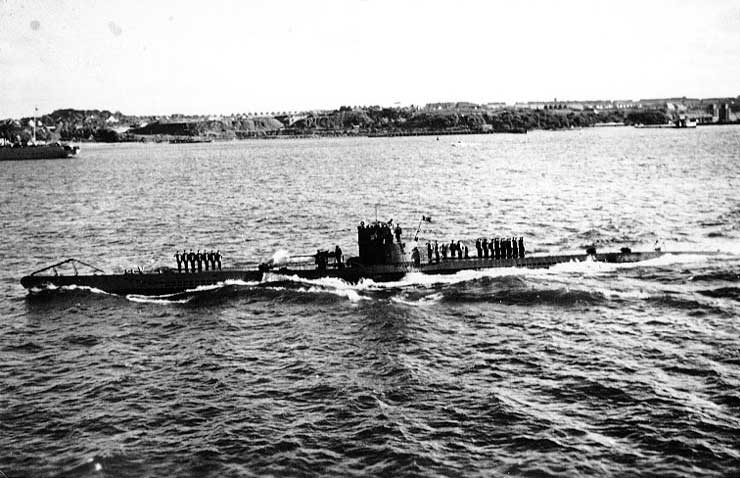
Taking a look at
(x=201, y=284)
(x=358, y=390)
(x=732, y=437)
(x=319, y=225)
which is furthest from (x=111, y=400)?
(x=319, y=225)

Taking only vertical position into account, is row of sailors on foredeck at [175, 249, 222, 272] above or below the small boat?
below

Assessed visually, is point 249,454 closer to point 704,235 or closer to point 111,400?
point 111,400

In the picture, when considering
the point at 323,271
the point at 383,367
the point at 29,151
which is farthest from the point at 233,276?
the point at 29,151

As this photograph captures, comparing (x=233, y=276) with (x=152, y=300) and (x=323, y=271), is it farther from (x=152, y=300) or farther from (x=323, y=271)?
(x=323, y=271)

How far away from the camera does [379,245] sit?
42.2m

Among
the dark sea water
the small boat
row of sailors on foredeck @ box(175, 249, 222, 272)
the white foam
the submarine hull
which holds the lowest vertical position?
the dark sea water

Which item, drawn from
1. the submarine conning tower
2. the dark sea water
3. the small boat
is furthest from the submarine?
the small boat

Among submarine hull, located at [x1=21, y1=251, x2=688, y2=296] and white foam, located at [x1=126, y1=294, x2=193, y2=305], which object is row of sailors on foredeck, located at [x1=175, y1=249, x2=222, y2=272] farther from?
white foam, located at [x1=126, y1=294, x2=193, y2=305]

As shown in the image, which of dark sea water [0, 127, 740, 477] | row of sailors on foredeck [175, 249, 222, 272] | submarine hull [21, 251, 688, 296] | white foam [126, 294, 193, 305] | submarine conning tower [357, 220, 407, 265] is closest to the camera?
dark sea water [0, 127, 740, 477]

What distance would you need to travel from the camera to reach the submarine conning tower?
1657 inches

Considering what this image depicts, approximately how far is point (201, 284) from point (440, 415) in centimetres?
2099

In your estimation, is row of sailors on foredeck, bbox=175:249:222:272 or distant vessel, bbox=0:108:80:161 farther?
distant vessel, bbox=0:108:80:161

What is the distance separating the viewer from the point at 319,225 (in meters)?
67.2

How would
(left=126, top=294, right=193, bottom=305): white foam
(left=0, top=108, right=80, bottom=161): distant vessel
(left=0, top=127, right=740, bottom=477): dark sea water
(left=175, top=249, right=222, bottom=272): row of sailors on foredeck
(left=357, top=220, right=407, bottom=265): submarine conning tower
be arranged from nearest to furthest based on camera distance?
1. (left=0, top=127, right=740, bottom=477): dark sea water
2. (left=126, top=294, right=193, bottom=305): white foam
3. (left=357, top=220, right=407, bottom=265): submarine conning tower
4. (left=175, top=249, right=222, bottom=272): row of sailors on foredeck
5. (left=0, top=108, right=80, bottom=161): distant vessel
